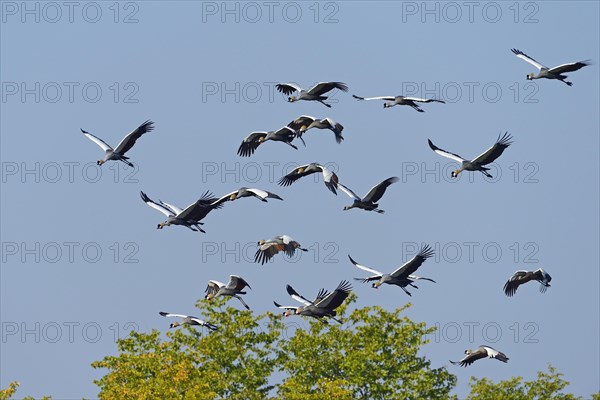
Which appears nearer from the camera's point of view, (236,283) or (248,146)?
(236,283)

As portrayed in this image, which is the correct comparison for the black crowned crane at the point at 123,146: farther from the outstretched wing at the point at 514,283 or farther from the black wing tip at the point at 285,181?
the outstretched wing at the point at 514,283

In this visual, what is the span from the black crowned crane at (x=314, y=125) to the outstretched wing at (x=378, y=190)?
1820mm

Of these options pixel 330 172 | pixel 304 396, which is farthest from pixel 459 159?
pixel 304 396

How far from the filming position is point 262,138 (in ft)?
171

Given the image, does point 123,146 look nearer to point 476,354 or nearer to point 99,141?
point 99,141

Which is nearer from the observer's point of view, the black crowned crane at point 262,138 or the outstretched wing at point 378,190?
the outstretched wing at point 378,190

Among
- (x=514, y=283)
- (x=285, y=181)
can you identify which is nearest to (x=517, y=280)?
(x=514, y=283)

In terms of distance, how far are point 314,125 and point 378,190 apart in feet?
10.5

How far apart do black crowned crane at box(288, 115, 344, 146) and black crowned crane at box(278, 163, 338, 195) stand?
1.08 m

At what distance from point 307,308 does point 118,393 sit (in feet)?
51.4

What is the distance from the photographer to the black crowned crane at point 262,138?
168 feet

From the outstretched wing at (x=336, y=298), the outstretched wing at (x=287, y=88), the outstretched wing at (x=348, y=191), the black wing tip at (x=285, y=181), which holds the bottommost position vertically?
the outstretched wing at (x=336, y=298)

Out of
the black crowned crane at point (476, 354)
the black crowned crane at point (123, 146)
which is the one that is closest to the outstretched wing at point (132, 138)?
the black crowned crane at point (123, 146)

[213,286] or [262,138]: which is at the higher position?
[262,138]
